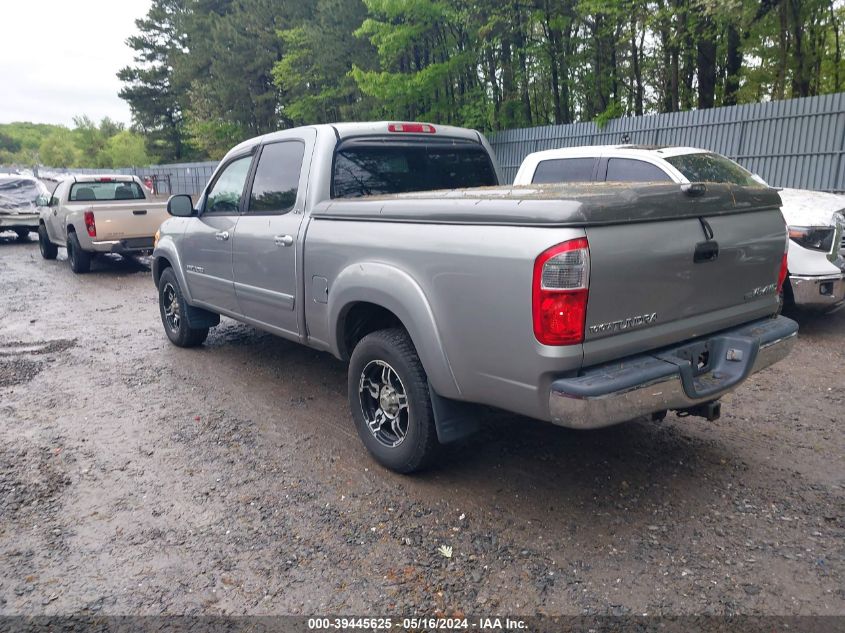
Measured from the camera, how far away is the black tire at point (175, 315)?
6.63m

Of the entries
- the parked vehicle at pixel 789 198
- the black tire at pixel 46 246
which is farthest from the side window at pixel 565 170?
the black tire at pixel 46 246

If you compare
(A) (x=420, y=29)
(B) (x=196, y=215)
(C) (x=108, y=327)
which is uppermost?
(A) (x=420, y=29)

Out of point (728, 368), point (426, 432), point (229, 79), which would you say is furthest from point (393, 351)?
point (229, 79)

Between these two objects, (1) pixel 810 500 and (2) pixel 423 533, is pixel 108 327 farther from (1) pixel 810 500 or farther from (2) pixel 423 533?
(1) pixel 810 500

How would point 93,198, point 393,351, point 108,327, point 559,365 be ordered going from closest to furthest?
point 559,365, point 393,351, point 108,327, point 93,198

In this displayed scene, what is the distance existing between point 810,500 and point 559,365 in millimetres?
1768

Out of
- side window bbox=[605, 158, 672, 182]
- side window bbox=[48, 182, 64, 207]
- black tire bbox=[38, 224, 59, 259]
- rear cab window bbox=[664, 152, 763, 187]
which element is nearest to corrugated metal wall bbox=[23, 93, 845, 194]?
rear cab window bbox=[664, 152, 763, 187]

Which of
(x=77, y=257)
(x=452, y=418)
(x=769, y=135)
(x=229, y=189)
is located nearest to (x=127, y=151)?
(x=77, y=257)

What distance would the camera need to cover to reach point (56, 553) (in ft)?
10.6

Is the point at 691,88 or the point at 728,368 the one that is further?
the point at 691,88

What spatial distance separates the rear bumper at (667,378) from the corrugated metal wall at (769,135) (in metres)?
8.68

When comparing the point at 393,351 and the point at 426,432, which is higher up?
the point at 393,351

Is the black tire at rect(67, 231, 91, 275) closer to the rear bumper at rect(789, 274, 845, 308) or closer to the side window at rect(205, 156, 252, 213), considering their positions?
the side window at rect(205, 156, 252, 213)

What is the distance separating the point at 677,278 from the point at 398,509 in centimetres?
185
